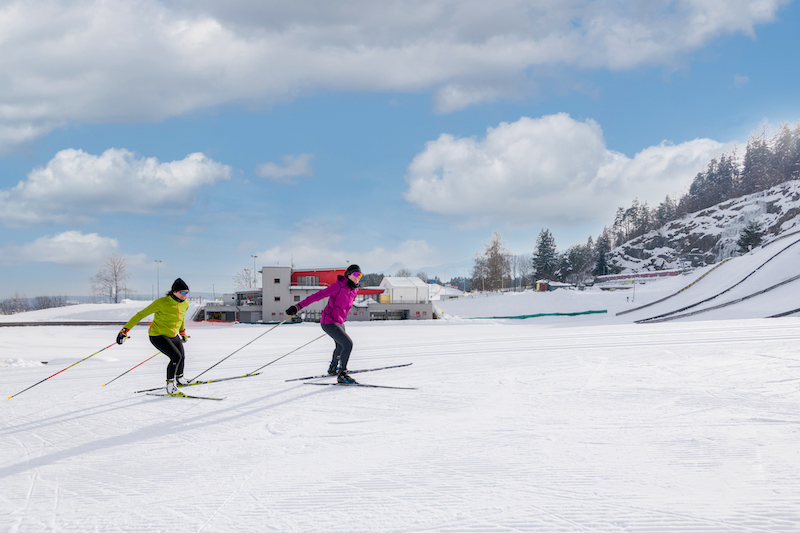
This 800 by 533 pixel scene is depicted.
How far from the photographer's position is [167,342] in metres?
7.30

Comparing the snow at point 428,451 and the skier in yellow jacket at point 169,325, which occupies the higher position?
the skier in yellow jacket at point 169,325

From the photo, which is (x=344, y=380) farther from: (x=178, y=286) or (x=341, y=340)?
(x=178, y=286)

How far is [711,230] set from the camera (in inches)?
3401

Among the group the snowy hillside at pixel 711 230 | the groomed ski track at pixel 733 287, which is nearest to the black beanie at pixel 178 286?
the groomed ski track at pixel 733 287

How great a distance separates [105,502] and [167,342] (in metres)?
4.23

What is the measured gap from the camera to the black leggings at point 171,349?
7.29m

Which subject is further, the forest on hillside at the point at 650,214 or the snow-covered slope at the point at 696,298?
the forest on hillside at the point at 650,214

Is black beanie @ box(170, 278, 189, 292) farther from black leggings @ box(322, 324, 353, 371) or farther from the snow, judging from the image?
black leggings @ box(322, 324, 353, 371)

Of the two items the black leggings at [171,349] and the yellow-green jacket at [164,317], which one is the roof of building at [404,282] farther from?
the yellow-green jacket at [164,317]

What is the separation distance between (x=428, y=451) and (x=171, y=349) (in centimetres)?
510

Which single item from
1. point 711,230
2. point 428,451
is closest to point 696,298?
point 428,451

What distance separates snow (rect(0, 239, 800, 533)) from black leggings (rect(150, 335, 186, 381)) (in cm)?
57

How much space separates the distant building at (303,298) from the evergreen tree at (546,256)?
46.3m

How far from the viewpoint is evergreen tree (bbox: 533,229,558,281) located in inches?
3194
